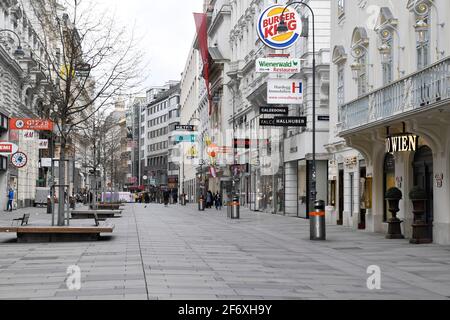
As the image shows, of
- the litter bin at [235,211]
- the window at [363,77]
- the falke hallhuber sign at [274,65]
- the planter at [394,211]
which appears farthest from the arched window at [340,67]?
the litter bin at [235,211]

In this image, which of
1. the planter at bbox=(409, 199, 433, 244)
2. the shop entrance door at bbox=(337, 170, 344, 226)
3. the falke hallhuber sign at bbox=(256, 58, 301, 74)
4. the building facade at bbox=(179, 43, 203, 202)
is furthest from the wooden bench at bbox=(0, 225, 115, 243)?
the building facade at bbox=(179, 43, 203, 202)

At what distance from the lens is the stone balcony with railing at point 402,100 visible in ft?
60.0

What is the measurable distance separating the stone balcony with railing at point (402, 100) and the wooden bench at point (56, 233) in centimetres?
888

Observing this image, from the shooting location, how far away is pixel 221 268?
45.7 feet

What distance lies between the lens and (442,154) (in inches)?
834

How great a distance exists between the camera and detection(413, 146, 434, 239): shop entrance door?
22.7m

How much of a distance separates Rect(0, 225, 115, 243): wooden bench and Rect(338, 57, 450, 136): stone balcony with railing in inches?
350

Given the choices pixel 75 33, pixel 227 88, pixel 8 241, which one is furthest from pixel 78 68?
pixel 227 88

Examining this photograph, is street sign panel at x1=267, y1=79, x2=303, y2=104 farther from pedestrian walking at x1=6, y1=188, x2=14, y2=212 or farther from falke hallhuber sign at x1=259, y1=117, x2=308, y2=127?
pedestrian walking at x1=6, y1=188, x2=14, y2=212

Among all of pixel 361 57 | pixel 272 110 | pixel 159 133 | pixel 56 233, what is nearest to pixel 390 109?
pixel 361 57

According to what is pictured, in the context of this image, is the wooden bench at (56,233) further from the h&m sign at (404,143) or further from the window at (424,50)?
the window at (424,50)

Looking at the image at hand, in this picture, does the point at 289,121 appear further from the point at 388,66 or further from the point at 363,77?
the point at 388,66

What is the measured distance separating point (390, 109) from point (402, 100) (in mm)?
1054
